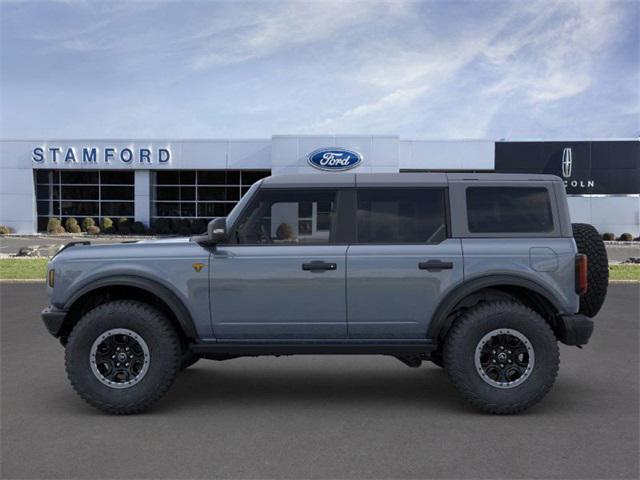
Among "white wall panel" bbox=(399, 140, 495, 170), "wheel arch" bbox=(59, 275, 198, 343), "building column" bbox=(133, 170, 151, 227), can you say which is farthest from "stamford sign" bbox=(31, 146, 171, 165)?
"wheel arch" bbox=(59, 275, 198, 343)

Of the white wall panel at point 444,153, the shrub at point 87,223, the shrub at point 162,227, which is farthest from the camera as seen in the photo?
the shrub at point 87,223

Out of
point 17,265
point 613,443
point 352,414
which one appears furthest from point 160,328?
point 17,265

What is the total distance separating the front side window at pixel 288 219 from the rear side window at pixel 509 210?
124cm

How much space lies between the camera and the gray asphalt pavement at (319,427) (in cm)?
429

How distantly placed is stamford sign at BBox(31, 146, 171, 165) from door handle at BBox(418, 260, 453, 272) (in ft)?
125

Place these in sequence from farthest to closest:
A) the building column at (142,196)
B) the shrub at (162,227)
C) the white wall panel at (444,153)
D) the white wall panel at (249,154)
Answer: the building column at (142,196) < the shrub at (162,227) < the white wall panel at (249,154) < the white wall panel at (444,153)

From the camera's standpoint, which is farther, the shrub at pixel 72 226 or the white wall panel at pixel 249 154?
the shrub at pixel 72 226

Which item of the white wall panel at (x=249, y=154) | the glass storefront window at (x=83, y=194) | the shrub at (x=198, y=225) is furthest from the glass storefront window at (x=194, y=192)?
the white wall panel at (x=249, y=154)

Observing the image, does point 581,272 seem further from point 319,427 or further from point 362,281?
point 319,427

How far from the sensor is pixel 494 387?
216 inches

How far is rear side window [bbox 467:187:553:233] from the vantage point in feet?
18.8

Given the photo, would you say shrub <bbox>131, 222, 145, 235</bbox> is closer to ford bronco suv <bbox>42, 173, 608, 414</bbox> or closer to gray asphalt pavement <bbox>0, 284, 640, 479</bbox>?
gray asphalt pavement <bbox>0, 284, 640, 479</bbox>

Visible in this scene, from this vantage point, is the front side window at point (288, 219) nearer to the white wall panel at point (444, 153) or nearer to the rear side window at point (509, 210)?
the rear side window at point (509, 210)

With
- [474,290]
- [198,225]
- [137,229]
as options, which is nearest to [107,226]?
[137,229]
